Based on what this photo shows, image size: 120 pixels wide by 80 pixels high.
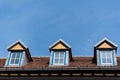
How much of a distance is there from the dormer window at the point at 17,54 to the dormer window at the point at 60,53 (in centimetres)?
190

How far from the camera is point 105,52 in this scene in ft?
70.0

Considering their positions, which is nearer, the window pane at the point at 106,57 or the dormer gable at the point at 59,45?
the window pane at the point at 106,57

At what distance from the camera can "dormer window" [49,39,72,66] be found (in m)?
21.0

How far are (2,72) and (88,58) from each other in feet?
22.7

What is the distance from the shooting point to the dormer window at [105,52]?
67.7 feet

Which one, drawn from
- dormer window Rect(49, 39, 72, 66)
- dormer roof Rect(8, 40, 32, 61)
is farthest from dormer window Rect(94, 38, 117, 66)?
dormer roof Rect(8, 40, 32, 61)

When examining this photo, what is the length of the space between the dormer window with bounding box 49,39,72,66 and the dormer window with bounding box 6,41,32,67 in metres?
1.90

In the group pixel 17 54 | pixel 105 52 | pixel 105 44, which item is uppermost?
pixel 105 44

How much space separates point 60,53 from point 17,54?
9.94ft

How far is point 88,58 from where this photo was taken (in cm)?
2369

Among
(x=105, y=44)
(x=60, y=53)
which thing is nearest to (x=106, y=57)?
(x=105, y=44)

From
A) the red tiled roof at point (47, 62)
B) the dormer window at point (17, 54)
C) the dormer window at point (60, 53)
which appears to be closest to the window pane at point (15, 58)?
the dormer window at point (17, 54)

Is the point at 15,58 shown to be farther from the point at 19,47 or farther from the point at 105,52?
the point at 105,52

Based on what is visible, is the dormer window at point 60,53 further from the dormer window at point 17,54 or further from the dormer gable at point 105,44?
the dormer gable at point 105,44
